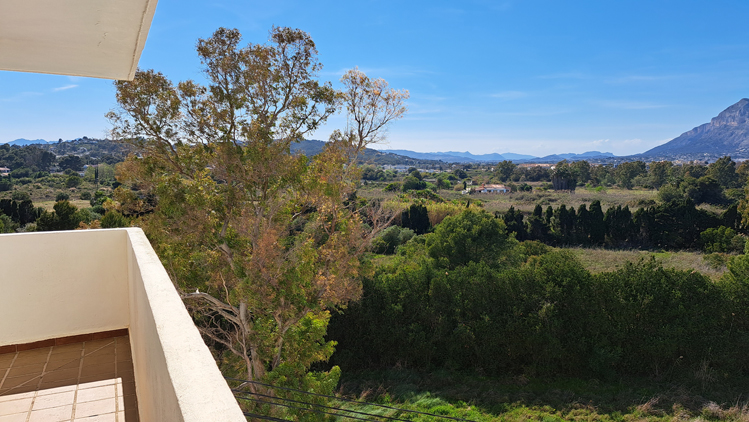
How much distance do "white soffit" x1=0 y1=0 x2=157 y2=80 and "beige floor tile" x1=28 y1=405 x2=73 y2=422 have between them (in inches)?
70.9

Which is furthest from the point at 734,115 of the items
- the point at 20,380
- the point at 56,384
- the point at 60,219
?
the point at 20,380

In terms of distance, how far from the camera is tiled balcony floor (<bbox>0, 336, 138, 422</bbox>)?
2.13 m

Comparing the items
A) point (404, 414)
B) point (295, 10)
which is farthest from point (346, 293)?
point (295, 10)

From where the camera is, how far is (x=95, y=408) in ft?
7.12

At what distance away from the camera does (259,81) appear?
7715 millimetres

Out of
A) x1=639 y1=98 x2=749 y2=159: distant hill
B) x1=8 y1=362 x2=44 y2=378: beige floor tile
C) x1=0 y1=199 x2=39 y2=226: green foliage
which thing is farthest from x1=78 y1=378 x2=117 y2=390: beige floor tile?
x1=639 y1=98 x2=749 y2=159: distant hill

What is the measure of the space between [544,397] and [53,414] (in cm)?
851

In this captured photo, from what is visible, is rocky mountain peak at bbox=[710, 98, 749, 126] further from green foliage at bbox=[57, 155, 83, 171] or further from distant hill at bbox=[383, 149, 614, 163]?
green foliage at bbox=[57, 155, 83, 171]

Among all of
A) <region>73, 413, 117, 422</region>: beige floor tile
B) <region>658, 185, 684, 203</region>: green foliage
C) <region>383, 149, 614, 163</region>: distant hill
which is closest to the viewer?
<region>73, 413, 117, 422</region>: beige floor tile

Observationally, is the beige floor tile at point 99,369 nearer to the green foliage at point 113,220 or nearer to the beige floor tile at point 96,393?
the beige floor tile at point 96,393

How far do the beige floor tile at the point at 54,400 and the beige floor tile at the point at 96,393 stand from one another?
1.6 inches

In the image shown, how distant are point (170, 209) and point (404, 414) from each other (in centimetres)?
541

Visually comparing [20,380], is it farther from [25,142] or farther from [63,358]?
[25,142]

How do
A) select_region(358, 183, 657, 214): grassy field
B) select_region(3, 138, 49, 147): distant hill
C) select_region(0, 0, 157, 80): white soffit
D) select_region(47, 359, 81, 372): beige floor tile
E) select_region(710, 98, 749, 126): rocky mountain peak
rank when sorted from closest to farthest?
select_region(0, 0, 157, 80): white soffit
select_region(47, 359, 81, 372): beige floor tile
select_region(3, 138, 49, 147): distant hill
select_region(358, 183, 657, 214): grassy field
select_region(710, 98, 749, 126): rocky mountain peak
